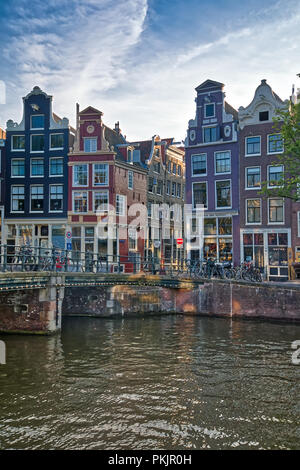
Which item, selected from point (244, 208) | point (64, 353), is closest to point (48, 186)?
point (244, 208)

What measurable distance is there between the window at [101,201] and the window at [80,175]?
4.90 feet

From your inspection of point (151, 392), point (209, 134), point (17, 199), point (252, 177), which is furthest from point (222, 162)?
point (151, 392)

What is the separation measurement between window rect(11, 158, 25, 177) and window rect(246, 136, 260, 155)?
63.7 ft

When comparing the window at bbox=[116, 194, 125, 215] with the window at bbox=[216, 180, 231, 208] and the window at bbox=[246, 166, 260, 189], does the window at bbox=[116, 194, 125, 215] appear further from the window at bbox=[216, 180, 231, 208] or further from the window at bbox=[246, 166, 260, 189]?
the window at bbox=[246, 166, 260, 189]

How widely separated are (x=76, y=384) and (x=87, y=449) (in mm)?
4184

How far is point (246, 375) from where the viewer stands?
1398cm

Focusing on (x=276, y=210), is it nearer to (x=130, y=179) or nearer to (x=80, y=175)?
(x=130, y=179)

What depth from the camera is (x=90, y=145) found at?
38.6 m

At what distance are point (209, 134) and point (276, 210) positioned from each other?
8568mm

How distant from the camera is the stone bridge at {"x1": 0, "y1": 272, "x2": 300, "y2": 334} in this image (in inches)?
799

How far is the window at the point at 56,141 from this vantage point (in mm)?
38875

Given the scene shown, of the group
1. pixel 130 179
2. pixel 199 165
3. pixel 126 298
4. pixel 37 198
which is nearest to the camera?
pixel 126 298

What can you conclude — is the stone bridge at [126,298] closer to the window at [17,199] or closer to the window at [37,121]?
the window at [17,199]
